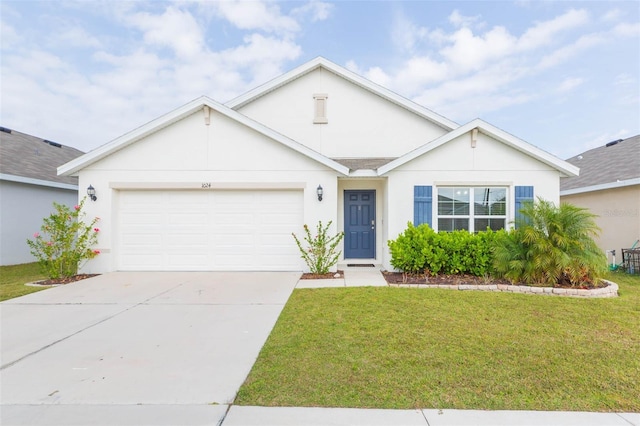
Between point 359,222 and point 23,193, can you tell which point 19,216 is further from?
point 359,222

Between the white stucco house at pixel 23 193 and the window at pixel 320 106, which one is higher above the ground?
the window at pixel 320 106

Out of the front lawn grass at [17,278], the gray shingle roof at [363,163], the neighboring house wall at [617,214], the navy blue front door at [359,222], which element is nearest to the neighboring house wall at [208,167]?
the gray shingle roof at [363,163]

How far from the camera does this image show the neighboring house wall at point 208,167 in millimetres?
8695

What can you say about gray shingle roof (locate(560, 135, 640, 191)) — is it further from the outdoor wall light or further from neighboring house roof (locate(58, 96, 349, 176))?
the outdoor wall light

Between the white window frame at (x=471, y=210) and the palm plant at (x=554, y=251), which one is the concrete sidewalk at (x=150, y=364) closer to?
the palm plant at (x=554, y=251)

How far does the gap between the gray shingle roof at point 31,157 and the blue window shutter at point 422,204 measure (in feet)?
44.5

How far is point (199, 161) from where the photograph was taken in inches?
344

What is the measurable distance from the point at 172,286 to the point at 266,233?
2.81 metres

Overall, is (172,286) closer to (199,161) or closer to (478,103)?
(199,161)

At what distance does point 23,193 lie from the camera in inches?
437

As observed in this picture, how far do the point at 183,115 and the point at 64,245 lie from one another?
4581mm

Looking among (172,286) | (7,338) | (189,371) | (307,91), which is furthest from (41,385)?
(307,91)

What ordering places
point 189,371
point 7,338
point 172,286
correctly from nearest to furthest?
1. point 189,371
2. point 7,338
3. point 172,286

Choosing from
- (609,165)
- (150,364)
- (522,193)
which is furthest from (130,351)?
(609,165)
